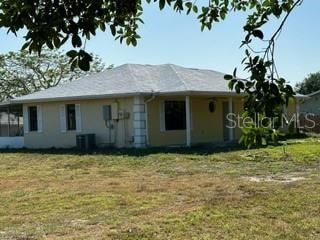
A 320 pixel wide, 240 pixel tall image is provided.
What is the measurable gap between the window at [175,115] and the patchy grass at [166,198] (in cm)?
613

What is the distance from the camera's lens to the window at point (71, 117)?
25641 millimetres

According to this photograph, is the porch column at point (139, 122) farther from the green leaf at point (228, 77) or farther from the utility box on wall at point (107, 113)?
the green leaf at point (228, 77)

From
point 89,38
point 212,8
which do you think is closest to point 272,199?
point 212,8

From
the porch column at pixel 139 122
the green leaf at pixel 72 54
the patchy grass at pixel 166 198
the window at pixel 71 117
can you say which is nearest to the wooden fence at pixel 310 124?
the porch column at pixel 139 122

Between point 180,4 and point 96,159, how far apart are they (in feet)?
50.2

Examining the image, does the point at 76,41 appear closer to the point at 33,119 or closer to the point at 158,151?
the point at 158,151

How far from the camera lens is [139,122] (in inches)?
898

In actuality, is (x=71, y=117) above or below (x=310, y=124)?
above

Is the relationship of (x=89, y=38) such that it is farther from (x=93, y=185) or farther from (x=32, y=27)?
(x=93, y=185)

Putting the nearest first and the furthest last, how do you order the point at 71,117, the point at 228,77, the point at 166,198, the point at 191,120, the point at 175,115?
the point at 228,77 → the point at 166,198 → the point at 191,120 → the point at 175,115 → the point at 71,117

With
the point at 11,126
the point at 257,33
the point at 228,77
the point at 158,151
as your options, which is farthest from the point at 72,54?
the point at 11,126

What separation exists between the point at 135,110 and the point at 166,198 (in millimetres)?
13293

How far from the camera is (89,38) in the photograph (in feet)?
9.52

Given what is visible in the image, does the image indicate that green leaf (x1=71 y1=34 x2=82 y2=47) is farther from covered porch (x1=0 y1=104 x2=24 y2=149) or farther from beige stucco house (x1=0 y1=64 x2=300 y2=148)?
covered porch (x1=0 y1=104 x2=24 y2=149)
